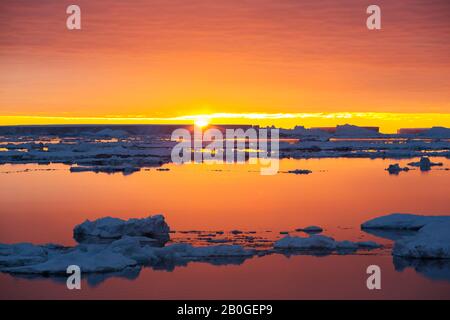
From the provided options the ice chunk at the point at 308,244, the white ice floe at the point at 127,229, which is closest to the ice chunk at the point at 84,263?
the white ice floe at the point at 127,229

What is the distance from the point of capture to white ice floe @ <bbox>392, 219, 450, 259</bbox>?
10.3 metres

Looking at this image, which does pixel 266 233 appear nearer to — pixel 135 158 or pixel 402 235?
pixel 402 235

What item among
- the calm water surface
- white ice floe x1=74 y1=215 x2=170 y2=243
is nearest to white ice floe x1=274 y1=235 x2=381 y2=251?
the calm water surface

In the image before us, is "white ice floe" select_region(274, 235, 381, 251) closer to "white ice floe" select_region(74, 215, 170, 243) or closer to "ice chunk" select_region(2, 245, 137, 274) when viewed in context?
"white ice floe" select_region(74, 215, 170, 243)

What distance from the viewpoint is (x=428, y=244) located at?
408 inches

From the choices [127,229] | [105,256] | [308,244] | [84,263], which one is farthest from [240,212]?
[84,263]

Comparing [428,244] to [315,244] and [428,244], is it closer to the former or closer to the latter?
[428,244]

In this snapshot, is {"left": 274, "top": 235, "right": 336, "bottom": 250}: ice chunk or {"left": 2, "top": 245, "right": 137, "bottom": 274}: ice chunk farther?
{"left": 274, "top": 235, "right": 336, "bottom": 250}: ice chunk

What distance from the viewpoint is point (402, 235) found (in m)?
12.3

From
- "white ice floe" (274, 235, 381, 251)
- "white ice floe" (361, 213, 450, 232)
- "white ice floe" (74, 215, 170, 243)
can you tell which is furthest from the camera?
"white ice floe" (361, 213, 450, 232)

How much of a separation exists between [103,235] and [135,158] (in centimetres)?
1913

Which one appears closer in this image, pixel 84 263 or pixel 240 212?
pixel 84 263

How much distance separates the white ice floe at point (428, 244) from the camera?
10.3 meters
